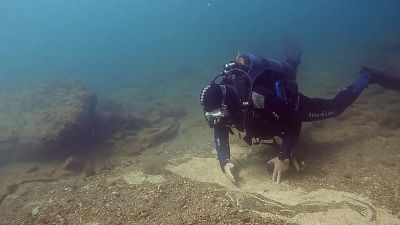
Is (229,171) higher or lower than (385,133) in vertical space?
higher

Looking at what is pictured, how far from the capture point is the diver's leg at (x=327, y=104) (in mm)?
6344

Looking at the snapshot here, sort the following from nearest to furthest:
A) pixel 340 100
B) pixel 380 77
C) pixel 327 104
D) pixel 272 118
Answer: pixel 272 118 < pixel 327 104 < pixel 340 100 < pixel 380 77

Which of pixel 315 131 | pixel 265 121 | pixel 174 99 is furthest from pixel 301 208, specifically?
pixel 174 99

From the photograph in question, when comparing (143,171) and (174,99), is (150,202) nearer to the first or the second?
(143,171)

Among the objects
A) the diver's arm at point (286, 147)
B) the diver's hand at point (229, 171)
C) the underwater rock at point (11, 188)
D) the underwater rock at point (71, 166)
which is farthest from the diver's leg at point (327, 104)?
the underwater rock at point (11, 188)

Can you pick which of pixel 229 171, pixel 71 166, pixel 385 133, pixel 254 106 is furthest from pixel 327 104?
pixel 71 166

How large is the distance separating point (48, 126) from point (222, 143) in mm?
5429

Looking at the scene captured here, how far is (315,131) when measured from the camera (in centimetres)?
796

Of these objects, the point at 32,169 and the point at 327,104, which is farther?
the point at 32,169

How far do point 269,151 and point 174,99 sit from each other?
29.9 feet

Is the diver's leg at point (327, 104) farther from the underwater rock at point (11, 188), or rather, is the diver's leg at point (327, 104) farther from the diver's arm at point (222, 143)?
the underwater rock at point (11, 188)

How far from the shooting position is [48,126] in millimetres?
9156

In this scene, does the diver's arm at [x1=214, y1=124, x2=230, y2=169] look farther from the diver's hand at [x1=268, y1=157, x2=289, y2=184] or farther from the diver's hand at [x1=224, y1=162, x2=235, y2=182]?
the diver's hand at [x1=268, y1=157, x2=289, y2=184]

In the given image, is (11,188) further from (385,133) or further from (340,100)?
(385,133)
